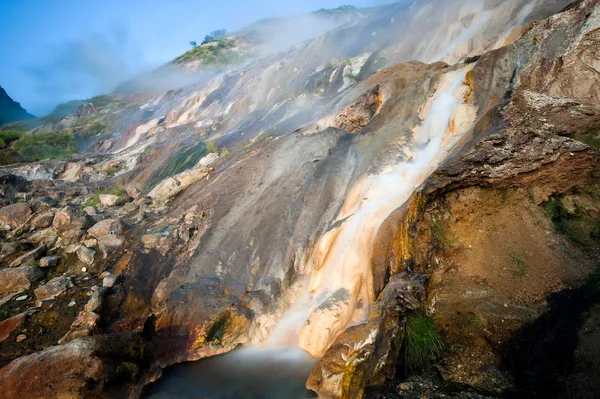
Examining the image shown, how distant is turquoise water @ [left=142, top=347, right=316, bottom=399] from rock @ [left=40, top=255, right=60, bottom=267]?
586 cm

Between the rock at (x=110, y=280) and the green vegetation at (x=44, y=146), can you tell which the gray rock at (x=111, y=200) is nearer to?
the rock at (x=110, y=280)

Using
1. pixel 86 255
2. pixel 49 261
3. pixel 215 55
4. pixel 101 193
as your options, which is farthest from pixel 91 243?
pixel 215 55

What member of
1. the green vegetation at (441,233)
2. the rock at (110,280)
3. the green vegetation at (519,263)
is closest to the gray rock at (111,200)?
the rock at (110,280)

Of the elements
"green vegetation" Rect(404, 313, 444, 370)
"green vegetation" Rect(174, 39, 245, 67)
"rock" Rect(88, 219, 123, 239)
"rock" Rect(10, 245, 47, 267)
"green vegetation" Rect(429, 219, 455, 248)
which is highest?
"green vegetation" Rect(174, 39, 245, 67)

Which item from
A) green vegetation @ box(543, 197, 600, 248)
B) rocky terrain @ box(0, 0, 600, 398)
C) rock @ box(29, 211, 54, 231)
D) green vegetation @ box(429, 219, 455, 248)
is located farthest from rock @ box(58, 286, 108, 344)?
green vegetation @ box(543, 197, 600, 248)

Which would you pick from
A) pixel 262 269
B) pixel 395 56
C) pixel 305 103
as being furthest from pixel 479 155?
pixel 395 56

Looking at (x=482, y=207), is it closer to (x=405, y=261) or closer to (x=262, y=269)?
(x=405, y=261)

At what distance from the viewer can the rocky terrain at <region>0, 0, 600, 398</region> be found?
4.53m

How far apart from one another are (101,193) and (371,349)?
686 inches

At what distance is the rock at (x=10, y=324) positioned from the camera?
7812 millimetres

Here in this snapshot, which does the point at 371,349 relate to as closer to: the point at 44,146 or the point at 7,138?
the point at 44,146

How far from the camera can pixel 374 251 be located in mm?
7227

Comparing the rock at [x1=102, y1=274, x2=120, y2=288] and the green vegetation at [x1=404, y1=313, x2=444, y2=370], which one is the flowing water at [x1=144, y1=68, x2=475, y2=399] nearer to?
the green vegetation at [x1=404, y1=313, x2=444, y2=370]

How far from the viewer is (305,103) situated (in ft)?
75.6
